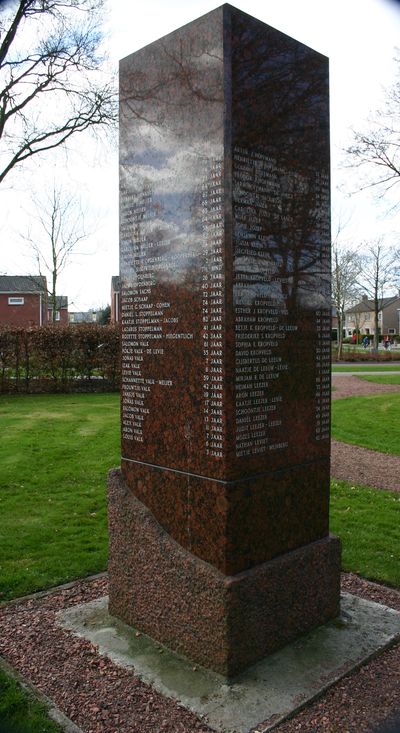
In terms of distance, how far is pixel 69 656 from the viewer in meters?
3.82

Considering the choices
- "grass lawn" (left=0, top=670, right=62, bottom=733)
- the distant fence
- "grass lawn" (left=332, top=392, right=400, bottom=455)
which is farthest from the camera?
the distant fence

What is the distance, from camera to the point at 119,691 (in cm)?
343

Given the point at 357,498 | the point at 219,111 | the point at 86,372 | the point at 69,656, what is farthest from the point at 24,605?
the point at 86,372

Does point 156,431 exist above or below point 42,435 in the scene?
above

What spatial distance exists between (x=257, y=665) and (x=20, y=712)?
1.41 meters

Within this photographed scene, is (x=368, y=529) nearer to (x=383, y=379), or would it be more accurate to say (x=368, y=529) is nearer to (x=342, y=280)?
(x=383, y=379)

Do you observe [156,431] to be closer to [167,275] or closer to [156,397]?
[156,397]

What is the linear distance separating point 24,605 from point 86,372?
16.7m

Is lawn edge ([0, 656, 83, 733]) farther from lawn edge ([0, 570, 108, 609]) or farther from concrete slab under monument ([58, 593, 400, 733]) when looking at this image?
lawn edge ([0, 570, 108, 609])

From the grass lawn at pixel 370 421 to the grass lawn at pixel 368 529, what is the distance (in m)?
3.46

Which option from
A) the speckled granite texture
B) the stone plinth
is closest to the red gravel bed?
the stone plinth

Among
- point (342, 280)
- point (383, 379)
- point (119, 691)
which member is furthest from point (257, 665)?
point (342, 280)

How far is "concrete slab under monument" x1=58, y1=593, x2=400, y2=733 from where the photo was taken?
128 inches

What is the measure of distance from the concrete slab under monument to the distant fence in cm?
1641
